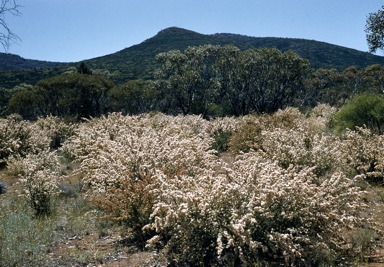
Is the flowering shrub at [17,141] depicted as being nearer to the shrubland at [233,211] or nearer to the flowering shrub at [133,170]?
the flowering shrub at [133,170]

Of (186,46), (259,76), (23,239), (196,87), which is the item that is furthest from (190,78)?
(186,46)

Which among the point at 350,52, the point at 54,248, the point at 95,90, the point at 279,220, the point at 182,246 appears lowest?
the point at 54,248

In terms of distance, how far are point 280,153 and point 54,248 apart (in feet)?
18.8

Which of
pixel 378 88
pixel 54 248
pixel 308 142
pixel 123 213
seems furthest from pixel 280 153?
pixel 378 88

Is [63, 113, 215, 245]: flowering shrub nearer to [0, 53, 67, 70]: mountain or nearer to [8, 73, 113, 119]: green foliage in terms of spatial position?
[8, 73, 113, 119]: green foliage

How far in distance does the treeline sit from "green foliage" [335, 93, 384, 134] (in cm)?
2009

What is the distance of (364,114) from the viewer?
13.9 metres

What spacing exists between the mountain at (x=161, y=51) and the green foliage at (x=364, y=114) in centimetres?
5768

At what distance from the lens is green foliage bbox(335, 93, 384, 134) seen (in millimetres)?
13078

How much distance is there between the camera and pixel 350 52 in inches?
4584

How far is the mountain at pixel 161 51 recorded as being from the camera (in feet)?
248

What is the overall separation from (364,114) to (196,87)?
1126 inches

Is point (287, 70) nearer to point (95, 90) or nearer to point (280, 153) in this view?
point (95, 90)

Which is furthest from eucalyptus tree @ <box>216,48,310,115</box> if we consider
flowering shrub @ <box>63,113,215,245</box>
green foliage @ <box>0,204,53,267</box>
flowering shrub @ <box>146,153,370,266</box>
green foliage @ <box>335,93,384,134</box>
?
flowering shrub @ <box>146,153,370,266</box>
